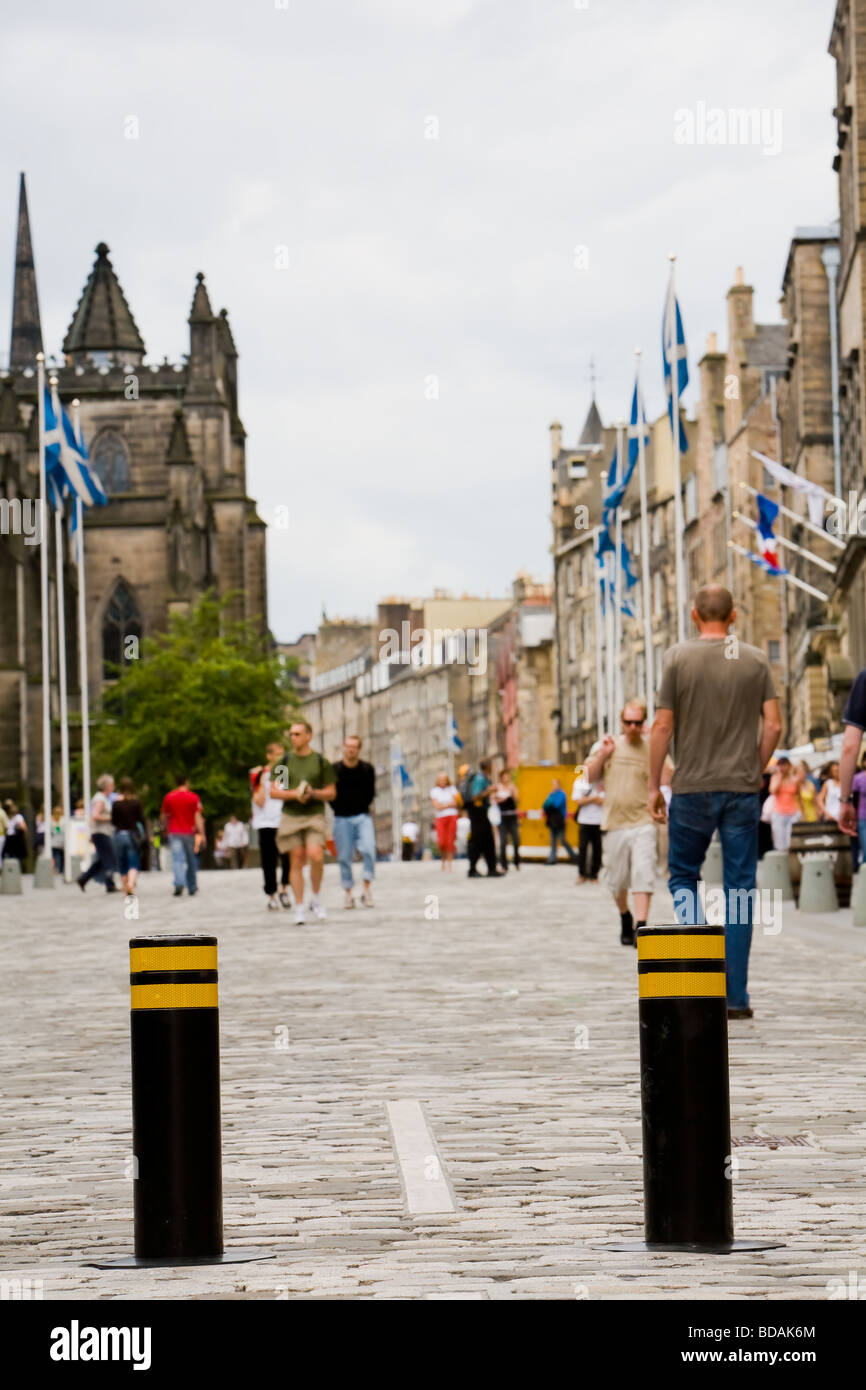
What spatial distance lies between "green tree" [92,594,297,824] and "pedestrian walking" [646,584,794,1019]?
2138 inches

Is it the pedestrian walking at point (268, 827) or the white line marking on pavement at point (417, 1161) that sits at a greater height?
the pedestrian walking at point (268, 827)

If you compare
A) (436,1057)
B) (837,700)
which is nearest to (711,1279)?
(436,1057)

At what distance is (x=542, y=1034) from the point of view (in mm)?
12039

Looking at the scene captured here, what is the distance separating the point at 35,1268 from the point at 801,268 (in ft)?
196

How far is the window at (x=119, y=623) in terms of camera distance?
7994 centimetres

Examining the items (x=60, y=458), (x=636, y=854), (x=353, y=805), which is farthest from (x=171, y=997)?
(x=60, y=458)

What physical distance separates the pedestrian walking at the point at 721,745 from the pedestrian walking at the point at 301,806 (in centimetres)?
1057

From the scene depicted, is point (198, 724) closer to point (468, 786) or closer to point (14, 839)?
point (14, 839)

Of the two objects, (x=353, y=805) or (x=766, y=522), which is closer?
(x=353, y=805)

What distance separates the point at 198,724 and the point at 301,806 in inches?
1765

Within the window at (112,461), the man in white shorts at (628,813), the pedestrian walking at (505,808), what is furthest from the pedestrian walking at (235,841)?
the man in white shorts at (628,813)

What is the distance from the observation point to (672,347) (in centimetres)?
3659

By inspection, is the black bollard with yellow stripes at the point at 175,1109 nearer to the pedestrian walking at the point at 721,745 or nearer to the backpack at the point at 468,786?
the pedestrian walking at the point at 721,745

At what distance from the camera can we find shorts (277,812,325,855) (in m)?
22.7
